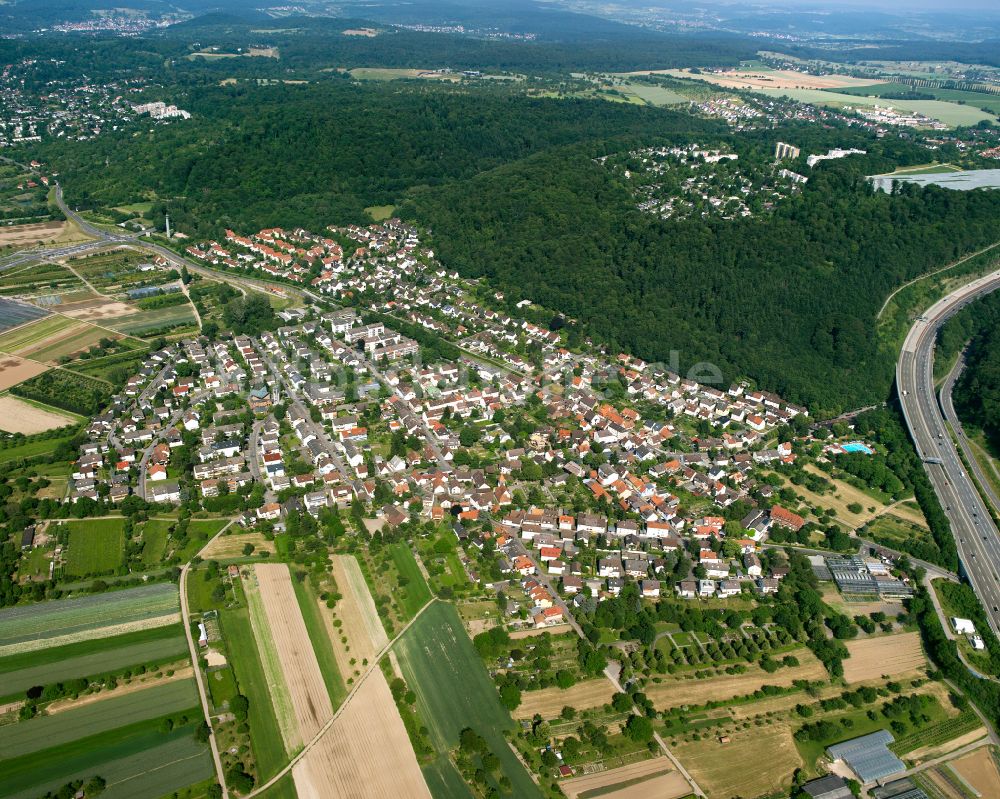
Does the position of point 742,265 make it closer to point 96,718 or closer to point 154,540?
point 154,540

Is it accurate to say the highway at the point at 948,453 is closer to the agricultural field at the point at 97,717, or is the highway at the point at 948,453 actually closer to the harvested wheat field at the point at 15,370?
the agricultural field at the point at 97,717

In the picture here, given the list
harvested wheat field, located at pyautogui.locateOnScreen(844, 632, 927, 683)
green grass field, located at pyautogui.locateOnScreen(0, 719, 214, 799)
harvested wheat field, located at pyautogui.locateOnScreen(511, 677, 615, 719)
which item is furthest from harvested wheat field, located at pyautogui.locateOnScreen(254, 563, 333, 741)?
harvested wheat field, located at pyautogui.locateOnScreen(844, 632, 927, 683)

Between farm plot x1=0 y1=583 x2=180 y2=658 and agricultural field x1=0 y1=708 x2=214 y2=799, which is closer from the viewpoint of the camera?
agricultural field x1=0 y1=708 x2=214 y2=799

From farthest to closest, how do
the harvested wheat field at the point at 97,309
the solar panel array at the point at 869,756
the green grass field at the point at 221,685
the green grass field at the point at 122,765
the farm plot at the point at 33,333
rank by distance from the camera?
the harvested wheat field at the point at 97,309, the farm plot at the point at 33,333, the green grass field at the point at 221,685, the solar panel array at the point at 869,756, the green grass field at the point at 122,765

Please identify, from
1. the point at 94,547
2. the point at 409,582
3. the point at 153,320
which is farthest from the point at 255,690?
the point at 153,320

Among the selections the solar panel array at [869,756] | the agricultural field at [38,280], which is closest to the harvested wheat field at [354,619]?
the solar panel array at [869,756]

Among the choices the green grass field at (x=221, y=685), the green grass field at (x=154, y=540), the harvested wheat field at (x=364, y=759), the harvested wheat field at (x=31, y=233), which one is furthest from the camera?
the harvested wheat field at (x=31, y=233)

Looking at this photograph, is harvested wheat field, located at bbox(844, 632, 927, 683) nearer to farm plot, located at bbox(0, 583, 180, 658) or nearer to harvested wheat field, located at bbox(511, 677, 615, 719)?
harvested wheat field, located at bbox(511, 677, 615, 719)
